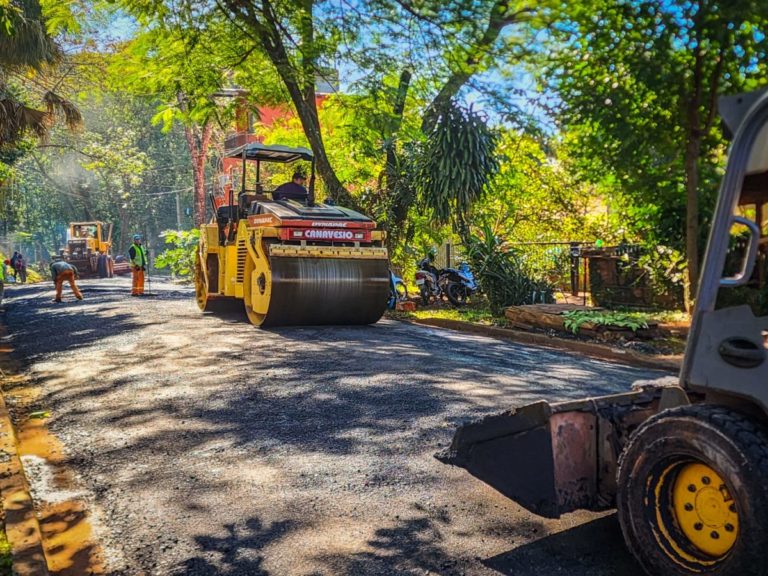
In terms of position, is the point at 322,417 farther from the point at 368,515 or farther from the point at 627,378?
the point at 627,378

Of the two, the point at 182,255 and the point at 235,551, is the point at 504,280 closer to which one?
the point at 235,551

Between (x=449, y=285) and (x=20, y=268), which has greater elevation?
(x=449, y=285)

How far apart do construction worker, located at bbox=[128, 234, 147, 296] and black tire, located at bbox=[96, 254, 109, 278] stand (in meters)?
18.6

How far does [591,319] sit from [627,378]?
324cm

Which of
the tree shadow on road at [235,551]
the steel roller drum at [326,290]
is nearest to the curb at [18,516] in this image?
the tree shadow on road at [235,551]

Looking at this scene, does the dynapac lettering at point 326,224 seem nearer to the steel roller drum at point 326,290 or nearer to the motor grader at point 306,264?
the motor grader at point 306,264

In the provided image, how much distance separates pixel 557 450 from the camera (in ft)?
11.4

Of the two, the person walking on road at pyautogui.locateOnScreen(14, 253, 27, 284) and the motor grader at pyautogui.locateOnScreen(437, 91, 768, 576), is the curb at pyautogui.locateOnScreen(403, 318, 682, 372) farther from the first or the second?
the person walking on road at pyautogui.locateOnScreen(14, 253, 27, 284)

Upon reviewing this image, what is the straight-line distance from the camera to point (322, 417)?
19.4 feet

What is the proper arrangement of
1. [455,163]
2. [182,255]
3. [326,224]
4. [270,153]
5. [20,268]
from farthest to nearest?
[20,268] → [182,255] → [455,163] → [270,153] → [326,224]

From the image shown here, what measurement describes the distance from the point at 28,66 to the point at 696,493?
17.9 metres

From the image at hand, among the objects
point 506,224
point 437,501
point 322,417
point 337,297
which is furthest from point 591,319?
point 506,224

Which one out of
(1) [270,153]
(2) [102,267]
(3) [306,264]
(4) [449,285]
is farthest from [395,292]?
(2) [102,267]

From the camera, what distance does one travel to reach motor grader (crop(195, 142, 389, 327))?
1087cm
